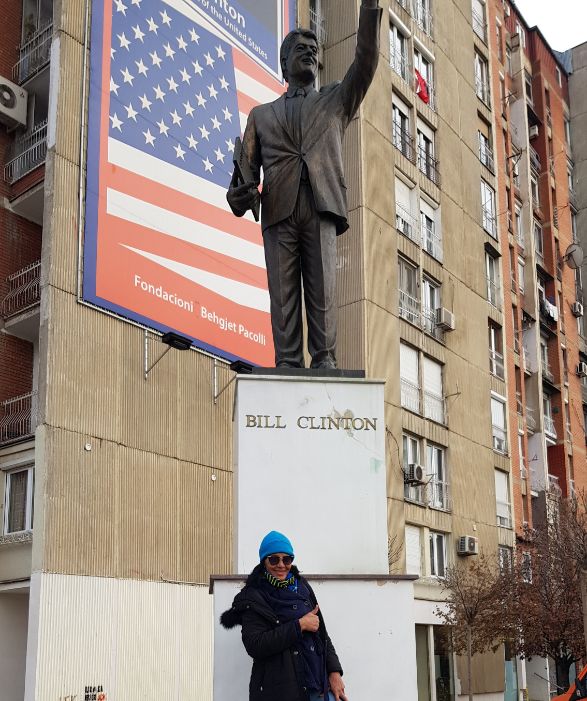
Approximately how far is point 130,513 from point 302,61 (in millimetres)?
16694

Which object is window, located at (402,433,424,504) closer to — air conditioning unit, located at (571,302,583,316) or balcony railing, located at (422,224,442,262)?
balcony railing, located at (422,224,442,262)

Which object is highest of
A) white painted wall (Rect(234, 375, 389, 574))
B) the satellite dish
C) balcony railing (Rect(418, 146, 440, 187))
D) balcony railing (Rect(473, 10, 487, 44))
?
balcony railing (Rect(473, 10, 487, 44))

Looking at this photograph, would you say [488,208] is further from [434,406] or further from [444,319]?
[434,406]

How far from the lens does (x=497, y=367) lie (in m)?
41.9

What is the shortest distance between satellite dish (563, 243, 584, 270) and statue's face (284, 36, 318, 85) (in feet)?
156

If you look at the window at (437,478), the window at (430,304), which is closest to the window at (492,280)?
the window at (430,304)

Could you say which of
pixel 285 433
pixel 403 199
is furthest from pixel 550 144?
pixel 285 433

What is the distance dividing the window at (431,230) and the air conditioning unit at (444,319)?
6.90 feet

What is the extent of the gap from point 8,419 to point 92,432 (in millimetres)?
2294

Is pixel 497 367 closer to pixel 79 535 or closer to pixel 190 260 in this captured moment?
pixel 190 260

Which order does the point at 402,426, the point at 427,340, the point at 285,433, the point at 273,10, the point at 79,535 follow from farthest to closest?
the point at 427,340 < the point at 402,426 < the point at 273,10 < the point at 79,535 < the point at 285,433

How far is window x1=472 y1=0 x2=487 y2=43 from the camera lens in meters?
45.7

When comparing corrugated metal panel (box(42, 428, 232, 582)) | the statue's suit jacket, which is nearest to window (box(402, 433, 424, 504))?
corrugated metal panel (box(42, 428, 232, 582))

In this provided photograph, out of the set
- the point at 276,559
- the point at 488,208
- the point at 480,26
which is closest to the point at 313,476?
the point at 276,559
